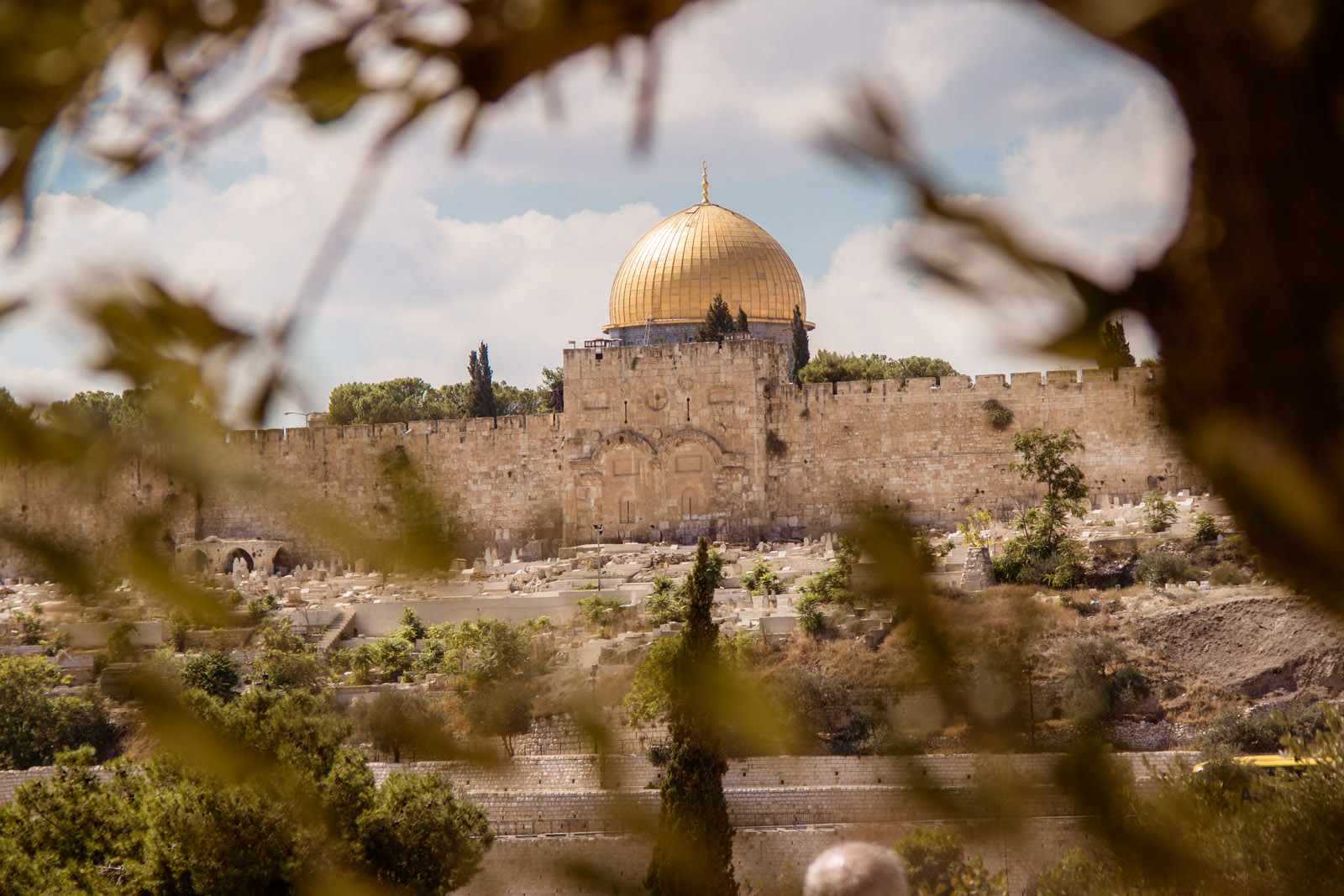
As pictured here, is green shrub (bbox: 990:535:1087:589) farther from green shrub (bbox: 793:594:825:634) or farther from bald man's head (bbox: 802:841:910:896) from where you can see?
bald man's head (bbox: 802:841:910:896)

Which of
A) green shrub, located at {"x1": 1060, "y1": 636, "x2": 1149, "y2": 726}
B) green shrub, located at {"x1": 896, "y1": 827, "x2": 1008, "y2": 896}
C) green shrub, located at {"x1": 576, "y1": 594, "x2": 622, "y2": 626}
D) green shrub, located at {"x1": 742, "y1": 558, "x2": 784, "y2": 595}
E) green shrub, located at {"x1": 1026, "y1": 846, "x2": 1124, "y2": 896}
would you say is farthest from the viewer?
green shrub, located at {"x1": 742, "y1": 558, "x2": 784, "y2": 595}

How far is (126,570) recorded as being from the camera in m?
0.97

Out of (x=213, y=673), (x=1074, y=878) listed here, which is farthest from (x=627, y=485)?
(x=1074, y=878)

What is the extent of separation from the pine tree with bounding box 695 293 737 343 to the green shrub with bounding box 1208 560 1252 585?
11523 mm

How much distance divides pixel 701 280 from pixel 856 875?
2355cm

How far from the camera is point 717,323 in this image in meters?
22.5

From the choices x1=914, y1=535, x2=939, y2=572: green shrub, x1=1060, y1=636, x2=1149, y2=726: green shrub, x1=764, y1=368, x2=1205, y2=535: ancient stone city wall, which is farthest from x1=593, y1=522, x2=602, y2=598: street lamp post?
x1=914, y1=535, x2=939, y2=572: green shrub

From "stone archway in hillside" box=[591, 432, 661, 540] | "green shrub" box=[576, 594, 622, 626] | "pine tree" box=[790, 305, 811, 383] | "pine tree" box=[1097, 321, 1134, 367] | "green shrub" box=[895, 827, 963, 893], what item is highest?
"pine tree" box=[790, 305, 811, 383]

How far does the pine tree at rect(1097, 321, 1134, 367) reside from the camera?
0.73 meters

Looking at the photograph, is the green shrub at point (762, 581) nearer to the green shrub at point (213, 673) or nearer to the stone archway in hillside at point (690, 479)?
the stone archway in hillside at point (690, 479)

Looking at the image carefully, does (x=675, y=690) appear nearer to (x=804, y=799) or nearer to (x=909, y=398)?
(x=804, y=799)

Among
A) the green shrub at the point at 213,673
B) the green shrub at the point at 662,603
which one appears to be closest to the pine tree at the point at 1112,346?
the green shrub at the point at 213,673

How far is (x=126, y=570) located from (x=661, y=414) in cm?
1764

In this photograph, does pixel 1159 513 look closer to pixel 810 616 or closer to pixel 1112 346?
pixel 810 616
